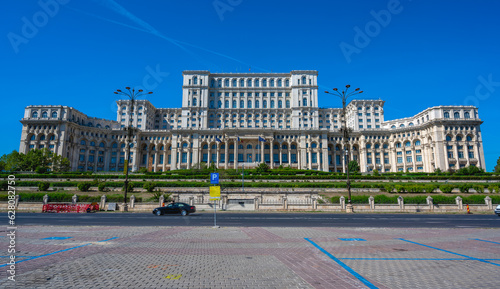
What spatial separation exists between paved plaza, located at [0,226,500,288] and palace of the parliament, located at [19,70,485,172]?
220ft

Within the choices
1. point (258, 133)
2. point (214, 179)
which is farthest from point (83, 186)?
point (258, 133)

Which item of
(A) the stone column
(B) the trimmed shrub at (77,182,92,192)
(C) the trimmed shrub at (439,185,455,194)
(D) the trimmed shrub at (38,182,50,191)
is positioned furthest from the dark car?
(C) the trimmed shrub at (439,185,455,194)

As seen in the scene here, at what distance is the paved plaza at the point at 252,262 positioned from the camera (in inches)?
240

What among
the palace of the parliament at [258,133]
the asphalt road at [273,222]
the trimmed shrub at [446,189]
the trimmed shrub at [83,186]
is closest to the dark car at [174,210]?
the asphalt road at [273,222]

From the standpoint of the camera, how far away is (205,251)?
9.53 m

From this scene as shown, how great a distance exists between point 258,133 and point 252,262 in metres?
81.7

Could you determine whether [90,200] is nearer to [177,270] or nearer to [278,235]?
[278,235]

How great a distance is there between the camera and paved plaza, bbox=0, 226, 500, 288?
20.0 feet

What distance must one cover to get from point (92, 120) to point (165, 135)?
31961 millimetres

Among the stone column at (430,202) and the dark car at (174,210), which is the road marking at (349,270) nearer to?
the dark car at (174,210)

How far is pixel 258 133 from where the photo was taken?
89.2m

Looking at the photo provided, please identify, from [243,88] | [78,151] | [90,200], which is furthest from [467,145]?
[78,151]

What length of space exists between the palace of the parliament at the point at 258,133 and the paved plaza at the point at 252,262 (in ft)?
220

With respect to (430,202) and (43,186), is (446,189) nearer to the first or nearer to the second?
(430,202)
